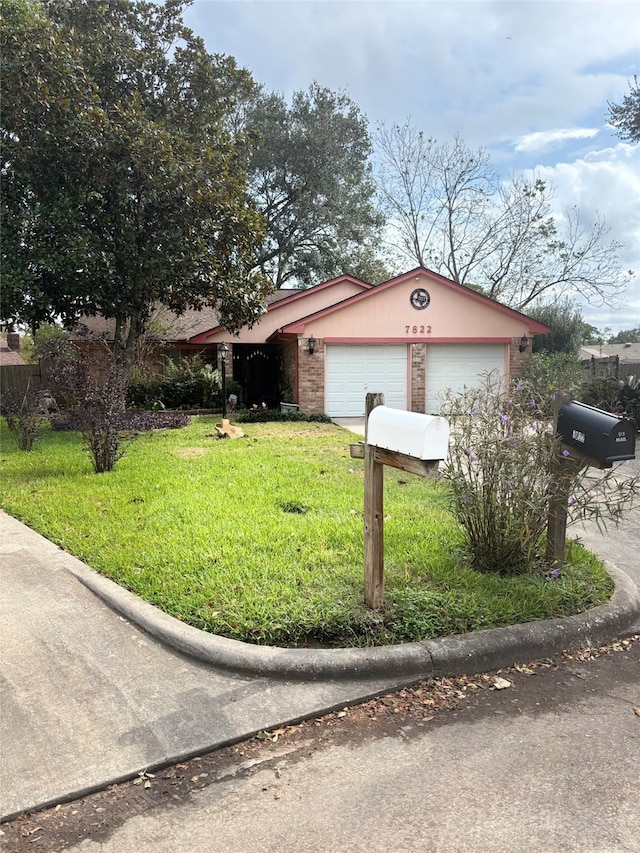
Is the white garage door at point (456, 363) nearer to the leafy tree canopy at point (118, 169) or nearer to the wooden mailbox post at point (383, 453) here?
the leafy tree canopy at point (118, 169)

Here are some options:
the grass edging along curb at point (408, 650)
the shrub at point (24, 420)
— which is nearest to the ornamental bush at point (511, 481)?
the grass edging along curb at point (408, 650)

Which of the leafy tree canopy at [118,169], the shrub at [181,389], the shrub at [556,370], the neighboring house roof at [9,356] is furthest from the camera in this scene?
the neighboring house roof at [9,356]

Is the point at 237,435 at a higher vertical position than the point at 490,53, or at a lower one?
lower

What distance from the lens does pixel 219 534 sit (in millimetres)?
5129

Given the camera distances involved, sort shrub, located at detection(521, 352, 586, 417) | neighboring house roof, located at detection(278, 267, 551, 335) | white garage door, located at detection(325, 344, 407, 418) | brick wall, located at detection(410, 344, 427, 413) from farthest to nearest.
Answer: brick wall, located at detection(410, 344, 427, 413), white garage door, located at detection(325, 344, 407, 418), neighboring house roof, located at detection(278, 267, 551, 335), shrub, located at detection(521, 352, 586, 417)

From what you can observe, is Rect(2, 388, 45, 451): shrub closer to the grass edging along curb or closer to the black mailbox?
the grass edging along curb

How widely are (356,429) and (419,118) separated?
1786 centimetres

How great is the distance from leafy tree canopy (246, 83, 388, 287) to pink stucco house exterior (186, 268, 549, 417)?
836 cm

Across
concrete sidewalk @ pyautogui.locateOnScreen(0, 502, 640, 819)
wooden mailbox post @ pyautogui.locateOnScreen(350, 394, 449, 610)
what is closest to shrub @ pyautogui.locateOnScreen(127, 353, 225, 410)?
concrete sidewalk @ pyautogui.locateOnScreen(0, 502, 640, 819)

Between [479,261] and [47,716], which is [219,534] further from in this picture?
[479,261]

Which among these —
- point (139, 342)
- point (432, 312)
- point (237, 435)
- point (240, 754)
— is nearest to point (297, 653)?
point (240, 754)

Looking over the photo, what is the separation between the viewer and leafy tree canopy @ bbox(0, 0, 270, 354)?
10.8 metres

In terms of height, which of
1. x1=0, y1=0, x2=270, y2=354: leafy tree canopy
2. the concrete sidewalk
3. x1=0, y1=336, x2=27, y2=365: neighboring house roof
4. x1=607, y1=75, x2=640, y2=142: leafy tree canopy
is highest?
x1=607, y1=75, x2=640, y2=142: leafy tree canopy

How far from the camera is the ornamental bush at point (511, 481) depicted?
3908 mm
